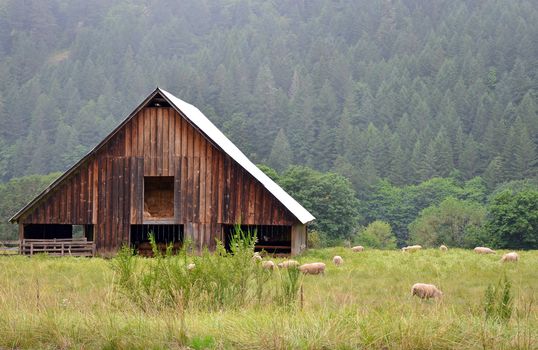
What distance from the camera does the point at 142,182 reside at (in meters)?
29.3

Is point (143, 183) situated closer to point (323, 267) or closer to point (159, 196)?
point (159, 196)

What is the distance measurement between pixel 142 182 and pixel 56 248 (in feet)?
15.5

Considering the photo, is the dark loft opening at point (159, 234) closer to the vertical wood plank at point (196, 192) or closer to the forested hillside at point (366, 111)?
the vertical wood plank at point (196, 192)

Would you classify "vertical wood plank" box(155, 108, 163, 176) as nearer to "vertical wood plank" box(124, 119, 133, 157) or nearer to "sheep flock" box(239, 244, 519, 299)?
"vertical wood plank" box(124, 119, 133, 157)

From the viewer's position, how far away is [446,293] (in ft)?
55.9

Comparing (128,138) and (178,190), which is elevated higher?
(128,138)

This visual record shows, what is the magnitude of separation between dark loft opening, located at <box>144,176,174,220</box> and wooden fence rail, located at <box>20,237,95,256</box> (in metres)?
2.85

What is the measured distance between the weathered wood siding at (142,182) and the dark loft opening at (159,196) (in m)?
1.48

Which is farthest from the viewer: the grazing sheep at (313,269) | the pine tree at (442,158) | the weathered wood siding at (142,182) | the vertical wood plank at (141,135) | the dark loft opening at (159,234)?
the pine tree at (442,158)

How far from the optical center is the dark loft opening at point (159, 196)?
3086 cm

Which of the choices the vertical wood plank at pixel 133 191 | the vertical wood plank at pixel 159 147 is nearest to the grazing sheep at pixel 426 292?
the vertical wood plank at pixel 159 147

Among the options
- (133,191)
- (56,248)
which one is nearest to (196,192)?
(133,191)

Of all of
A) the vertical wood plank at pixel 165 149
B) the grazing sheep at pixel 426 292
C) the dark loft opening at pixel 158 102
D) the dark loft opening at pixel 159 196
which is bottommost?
the grazing sheep at pixel 426 292

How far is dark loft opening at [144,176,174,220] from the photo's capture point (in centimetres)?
3086
